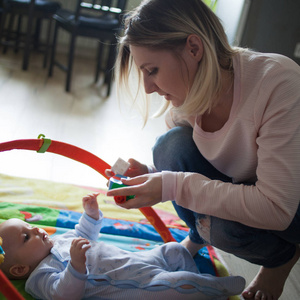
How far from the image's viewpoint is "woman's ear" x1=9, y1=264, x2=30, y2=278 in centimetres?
119

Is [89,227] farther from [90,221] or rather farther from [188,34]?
[188,34]

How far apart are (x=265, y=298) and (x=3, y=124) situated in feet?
5.27

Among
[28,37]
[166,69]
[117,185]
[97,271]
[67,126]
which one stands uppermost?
[166,69]

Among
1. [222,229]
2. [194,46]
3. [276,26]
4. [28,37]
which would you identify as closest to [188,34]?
[194,46]

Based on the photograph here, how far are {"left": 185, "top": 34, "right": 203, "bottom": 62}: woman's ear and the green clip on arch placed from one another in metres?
0.48

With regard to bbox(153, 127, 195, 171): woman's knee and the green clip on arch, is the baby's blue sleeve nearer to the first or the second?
the green clip on arch

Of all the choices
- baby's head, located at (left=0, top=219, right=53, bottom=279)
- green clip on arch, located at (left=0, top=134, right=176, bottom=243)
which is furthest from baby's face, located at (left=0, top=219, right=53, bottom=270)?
green clip on arch, located at (left=0, top=134, right=176, bottom=243)

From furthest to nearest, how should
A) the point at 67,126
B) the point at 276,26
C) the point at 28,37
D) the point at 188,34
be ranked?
the point at 28,37 → the point at 276,26 → the point at 67,126 → the point at 188,34

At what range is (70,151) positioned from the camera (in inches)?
53.5

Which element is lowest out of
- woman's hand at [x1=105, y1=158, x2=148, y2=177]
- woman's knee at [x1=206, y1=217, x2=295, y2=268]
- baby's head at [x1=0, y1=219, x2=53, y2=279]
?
baby's head at [x1=0, y1=219, x2=53, y2=279]

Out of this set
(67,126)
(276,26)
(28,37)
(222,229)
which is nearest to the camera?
(222,229)

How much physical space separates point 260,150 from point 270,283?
45cm

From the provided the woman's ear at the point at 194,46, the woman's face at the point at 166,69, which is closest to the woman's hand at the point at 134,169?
the woman's face at the point at 166,69

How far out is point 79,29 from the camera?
306cm
